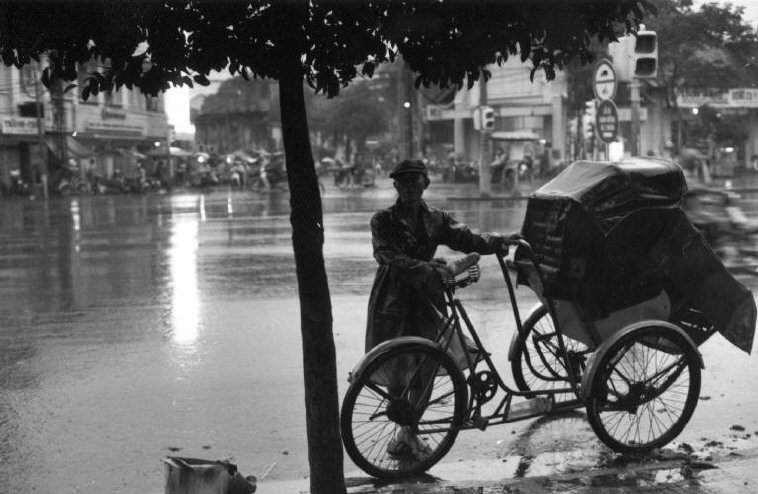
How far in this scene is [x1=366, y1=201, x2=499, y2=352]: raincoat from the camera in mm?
5273

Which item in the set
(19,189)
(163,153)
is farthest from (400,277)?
(163,153)

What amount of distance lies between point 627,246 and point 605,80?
1274cm

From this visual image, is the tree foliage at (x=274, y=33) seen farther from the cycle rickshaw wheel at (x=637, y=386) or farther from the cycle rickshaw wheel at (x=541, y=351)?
the cycle rickshaw wheel at (x=541, y=351)

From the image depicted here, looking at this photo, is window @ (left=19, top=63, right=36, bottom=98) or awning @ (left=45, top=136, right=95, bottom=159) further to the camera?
awning @ (left=45, top=136, right=95, bottom=159)

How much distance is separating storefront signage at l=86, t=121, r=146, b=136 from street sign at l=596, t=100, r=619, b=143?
38360 millimetres

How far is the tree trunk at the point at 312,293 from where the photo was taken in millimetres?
4160

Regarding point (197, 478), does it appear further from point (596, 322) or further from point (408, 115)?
point (408, 115)

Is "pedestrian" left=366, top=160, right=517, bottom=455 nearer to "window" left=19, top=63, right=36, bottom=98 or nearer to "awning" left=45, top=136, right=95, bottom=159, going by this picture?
"window" left=19, top=63, right=36, bottom=98

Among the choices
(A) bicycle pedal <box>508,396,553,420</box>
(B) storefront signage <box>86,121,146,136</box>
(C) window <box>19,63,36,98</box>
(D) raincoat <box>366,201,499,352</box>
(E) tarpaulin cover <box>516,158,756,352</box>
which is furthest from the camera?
(B) storefront signage <box>86,121,146,136</box>

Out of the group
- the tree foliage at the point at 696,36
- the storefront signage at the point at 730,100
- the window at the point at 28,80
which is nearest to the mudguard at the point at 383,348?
the tree foliage at the point at 696,36

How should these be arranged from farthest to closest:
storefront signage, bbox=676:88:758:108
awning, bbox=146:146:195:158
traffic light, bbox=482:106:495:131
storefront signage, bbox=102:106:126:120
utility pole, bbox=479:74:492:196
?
storefront signage, bbox=676:88:758:108, awning, bbox=146:146:195:158, storefront signage, bbox=102:106:126:120, utility pole, bbox=479:74:492:196, traffic light, bbox=482:106:495:131

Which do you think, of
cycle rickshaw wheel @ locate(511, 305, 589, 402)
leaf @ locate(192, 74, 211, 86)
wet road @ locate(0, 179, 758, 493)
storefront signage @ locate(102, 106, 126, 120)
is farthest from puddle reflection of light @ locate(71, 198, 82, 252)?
storefront signage @ locate(102, 106, 126, 120)

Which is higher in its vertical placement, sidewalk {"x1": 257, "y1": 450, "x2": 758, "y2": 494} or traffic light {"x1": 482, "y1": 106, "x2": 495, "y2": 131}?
traffic light {"x1": 482, "y1": 106, "x2": 495, "y2": 131}

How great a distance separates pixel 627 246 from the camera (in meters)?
5.58
